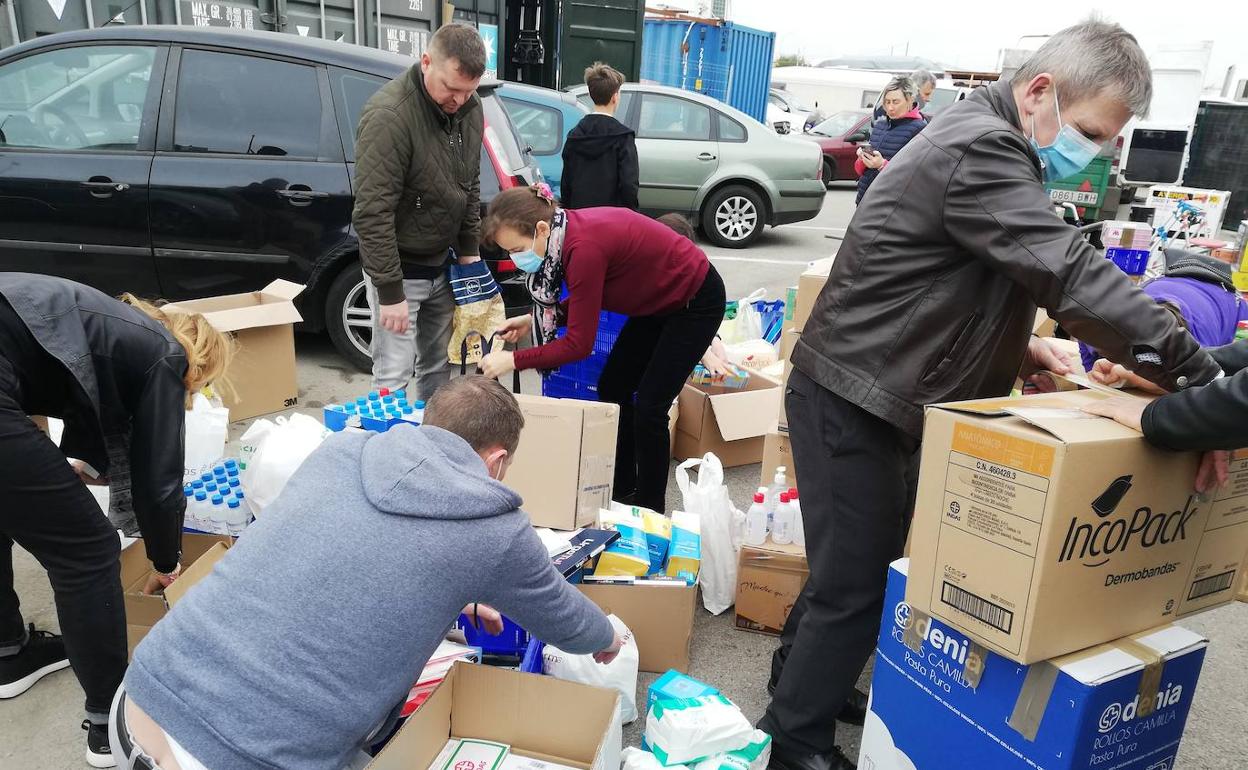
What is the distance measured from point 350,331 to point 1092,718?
425cm

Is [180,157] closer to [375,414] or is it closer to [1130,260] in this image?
[375,414]

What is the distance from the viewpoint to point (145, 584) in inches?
105

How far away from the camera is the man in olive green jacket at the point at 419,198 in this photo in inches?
129

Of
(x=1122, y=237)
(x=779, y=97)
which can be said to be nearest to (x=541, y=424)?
(x=1122, y=237)

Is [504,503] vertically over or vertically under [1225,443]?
under

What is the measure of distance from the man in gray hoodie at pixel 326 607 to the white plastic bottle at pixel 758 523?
1535 millimetres

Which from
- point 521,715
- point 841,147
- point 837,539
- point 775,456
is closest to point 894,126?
point 775,456

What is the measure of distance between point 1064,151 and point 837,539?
1019 millimetres

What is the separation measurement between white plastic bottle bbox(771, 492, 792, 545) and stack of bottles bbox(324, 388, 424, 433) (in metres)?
1.32

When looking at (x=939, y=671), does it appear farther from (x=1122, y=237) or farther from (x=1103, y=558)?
(x=1122, y=237)

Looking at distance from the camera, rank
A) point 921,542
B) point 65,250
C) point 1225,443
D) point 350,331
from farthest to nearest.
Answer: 1. point 350,331
2. point 65,250
3. point 921,542
4. point 1225,443

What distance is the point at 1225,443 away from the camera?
1567 millimetres

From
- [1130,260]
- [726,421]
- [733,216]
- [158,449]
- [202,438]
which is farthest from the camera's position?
[733,216]

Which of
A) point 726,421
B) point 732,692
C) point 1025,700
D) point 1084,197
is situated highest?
point 1084,197
